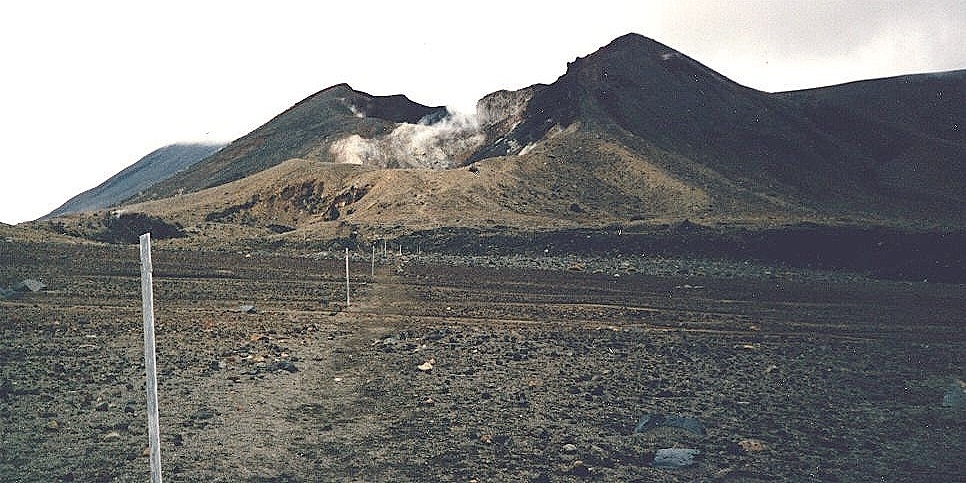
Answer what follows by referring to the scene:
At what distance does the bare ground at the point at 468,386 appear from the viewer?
9.59 metres

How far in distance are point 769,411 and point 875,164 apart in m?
79.3

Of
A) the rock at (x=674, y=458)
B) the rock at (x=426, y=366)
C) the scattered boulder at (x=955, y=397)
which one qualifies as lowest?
the scattered boulder at (x=955, y=397)

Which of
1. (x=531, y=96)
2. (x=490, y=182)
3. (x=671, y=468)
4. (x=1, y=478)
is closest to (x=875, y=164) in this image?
(x=531, y=96)

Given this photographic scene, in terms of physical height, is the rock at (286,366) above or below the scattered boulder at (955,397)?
above

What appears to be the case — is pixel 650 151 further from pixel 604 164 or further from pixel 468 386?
pixel 468 386

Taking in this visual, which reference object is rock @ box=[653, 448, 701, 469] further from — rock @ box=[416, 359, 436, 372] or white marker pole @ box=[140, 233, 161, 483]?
white marker pole @ box=[140, 233, 161, 483]

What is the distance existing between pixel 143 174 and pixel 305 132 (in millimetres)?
85392

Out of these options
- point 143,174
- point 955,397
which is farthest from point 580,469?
point 143,174

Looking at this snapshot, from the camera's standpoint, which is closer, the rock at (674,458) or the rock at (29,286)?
the rock at (674,458)

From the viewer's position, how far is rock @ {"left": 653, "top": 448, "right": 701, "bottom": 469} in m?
9.73

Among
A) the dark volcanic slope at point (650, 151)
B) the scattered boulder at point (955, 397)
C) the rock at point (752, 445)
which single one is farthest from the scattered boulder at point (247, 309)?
the dark volcanic slope at point (650, 151)

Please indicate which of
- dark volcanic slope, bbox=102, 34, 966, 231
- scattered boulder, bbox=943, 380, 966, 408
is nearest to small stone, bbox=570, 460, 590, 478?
scattered boulder, bbox=943, 380, 966, 408

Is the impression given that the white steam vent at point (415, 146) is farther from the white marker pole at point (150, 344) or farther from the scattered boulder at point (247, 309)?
the white marker pole at point (150, 344)

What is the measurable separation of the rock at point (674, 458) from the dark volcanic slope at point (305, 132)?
8665 centimetres
